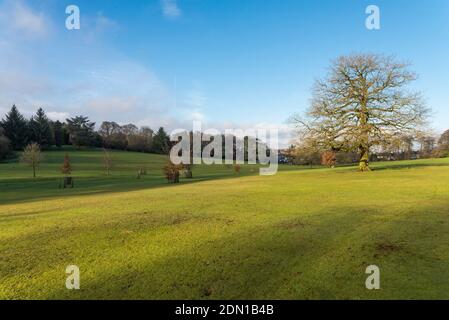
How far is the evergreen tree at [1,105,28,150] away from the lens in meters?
78.5

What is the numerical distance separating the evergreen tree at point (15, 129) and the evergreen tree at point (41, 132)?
104 inches

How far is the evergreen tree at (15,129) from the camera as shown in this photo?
258 ft

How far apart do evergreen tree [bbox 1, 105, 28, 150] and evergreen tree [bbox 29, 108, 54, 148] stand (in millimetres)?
2633

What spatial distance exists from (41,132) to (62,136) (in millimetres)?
12730

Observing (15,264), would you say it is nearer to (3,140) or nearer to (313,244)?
(313,244)

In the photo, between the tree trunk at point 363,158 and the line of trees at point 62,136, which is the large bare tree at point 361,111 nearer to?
the tree trunk at point 363,158

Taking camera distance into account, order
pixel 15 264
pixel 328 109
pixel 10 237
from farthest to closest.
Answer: pixel 328 109 < pixel 10 237 < pixel 15 264

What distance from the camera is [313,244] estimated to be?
6219mm

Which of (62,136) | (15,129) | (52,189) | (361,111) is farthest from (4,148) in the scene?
(361,111)

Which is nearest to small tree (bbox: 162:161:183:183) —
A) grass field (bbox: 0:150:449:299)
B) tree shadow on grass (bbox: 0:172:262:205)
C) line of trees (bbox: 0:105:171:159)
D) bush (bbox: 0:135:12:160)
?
tree shadow on grass (bbox: 0:172:262:205)
